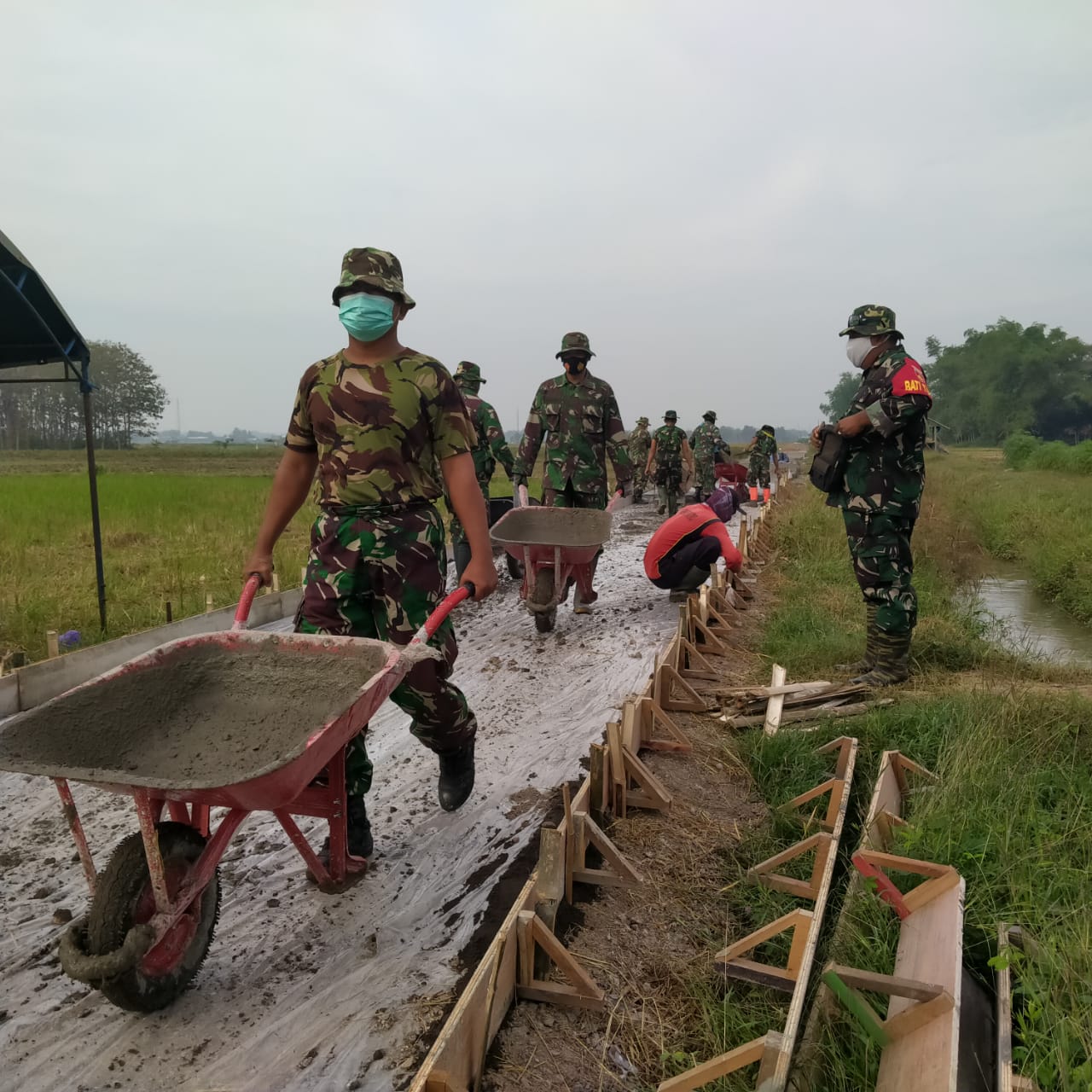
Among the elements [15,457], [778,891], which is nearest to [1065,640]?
[778,891]

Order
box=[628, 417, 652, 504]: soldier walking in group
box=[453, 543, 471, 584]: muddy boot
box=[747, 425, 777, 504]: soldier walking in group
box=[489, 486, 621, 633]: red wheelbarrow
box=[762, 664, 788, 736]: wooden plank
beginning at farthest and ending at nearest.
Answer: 1. box=[747, 425, 777, 504]: soldier walking in group
2. box=[628, 417, 652, 504]: soldier walking in group
3. box=[453, 543, 471, 584]: muddy boot
4. box=[489, 486, 621, 633]: red wheelbarrow
5. box=[762, 664, 788, 736]: wooden plank

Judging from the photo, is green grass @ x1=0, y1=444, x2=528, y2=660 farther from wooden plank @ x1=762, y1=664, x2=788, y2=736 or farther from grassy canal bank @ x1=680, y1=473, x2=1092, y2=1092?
grassy canal bank @ x1=680, y1=473, x2=1092, y2=1092

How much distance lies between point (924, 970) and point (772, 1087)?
0.65 m

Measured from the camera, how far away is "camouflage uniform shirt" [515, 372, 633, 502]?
605 centimetres

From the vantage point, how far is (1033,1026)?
1.82 m

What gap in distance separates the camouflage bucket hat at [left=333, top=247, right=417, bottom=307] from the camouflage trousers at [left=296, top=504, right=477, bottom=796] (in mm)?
677

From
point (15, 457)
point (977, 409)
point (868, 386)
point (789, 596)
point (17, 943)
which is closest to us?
point (17, 943)

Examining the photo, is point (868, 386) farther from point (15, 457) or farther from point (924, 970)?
point (15, 457)

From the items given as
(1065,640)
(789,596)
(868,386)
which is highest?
(868,386)

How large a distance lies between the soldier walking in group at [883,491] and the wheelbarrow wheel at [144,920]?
3.38 meters

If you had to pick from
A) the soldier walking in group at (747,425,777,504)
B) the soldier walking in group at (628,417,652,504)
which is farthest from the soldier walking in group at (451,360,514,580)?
the soldier walking in group at (747,425,777,504)

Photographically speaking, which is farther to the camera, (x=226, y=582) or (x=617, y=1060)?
(x=226, y=582)

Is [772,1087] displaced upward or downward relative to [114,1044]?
upward

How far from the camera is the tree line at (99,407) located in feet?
176
